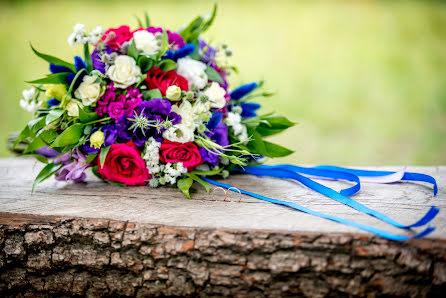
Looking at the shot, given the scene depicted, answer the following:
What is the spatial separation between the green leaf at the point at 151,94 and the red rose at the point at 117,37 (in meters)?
0.20

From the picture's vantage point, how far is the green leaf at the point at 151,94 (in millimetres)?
1375

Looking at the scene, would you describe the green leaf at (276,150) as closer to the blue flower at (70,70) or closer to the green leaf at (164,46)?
the green leaf at (164,46)

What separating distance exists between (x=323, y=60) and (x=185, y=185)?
3.86 metres

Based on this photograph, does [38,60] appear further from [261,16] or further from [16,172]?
[16,172]

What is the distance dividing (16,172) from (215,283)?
1074 millimetres

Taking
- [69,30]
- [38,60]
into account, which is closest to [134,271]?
[38,60]

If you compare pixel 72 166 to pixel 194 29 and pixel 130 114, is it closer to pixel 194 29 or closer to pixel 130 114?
pixel 130 114

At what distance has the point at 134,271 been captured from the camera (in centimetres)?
113

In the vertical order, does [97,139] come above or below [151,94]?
below

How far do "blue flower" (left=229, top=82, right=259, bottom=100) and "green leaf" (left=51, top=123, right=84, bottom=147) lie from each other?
0.62 meters

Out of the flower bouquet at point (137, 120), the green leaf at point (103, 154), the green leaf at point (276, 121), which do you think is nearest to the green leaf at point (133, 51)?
the flower bouquet at point (137, 120)

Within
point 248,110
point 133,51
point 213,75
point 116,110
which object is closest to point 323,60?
point 248,110

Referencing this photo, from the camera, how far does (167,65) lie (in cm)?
142

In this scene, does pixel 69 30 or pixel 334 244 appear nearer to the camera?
pixel 334 244
